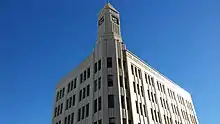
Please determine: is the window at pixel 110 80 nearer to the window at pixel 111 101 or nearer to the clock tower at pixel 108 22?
the window at pixel 111 101

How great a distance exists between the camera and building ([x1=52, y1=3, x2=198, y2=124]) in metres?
38.9

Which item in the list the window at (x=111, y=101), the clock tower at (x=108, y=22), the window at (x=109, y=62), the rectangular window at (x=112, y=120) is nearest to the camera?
the rectangular window at (x=112, y=120)

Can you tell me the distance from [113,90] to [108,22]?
1668 centimetres

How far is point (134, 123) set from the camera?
3797cm

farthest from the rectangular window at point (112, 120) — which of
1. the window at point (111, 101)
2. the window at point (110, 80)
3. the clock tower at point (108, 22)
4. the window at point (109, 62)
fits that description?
the clock tower at point (108, 22)

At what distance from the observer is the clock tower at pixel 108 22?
47.8m

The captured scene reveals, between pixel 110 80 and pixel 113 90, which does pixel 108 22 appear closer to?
pixel 110 80

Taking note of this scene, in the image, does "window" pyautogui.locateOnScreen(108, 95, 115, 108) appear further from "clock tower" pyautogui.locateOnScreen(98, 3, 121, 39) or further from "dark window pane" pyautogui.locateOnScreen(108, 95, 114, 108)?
"clock tower" pyautogui.locateOnScreen(98, 3, 121, 39)

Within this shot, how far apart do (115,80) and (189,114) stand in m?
31.3

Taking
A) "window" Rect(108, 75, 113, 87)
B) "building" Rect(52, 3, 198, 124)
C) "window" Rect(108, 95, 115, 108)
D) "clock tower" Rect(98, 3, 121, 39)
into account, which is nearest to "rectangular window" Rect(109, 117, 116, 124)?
"building" Rect(52, 3, 198, 124)

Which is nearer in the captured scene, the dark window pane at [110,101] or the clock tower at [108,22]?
the dark window pane at [110,101]

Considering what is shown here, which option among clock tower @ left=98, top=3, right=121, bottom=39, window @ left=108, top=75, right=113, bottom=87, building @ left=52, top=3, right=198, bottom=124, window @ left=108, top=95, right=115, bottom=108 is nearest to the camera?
window @ left=108, top=95, right=115, bottom=108

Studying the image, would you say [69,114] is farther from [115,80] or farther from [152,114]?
[152,114]

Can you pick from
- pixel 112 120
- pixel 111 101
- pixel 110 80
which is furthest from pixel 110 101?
pixel 110 80
